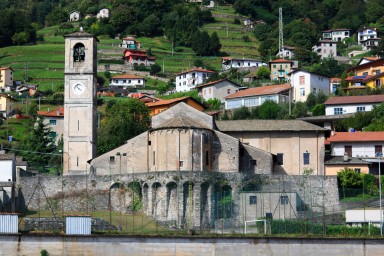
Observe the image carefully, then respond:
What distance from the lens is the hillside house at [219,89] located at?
132m

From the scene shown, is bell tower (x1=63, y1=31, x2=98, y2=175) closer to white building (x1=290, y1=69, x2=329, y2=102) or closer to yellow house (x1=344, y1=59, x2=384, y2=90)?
white building (x1=290, y1=69, x2=329, y2=102)

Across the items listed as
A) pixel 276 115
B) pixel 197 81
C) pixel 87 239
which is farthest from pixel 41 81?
pixel 87 239

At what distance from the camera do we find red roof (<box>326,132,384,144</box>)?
91.4 m

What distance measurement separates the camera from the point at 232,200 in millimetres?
77938

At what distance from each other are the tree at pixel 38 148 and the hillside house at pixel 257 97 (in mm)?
23933

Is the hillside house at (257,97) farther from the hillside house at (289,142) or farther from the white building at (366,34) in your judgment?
the white building at (366,34)

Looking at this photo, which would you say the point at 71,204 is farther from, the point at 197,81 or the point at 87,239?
the point at 197,81

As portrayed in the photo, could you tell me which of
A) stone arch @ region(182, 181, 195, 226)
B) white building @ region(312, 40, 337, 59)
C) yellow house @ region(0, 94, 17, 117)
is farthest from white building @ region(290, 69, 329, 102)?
stone arch @ region(182, 181, 195, 226)

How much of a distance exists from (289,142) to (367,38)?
95.6 metres

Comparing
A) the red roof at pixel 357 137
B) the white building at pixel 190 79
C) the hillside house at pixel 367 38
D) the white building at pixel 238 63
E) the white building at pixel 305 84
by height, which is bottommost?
the red roof at pixel 357 137

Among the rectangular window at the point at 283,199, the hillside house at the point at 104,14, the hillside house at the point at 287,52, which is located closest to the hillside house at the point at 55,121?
the rectangular window at the point at 283,199

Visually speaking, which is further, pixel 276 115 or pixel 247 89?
pixel 247 89

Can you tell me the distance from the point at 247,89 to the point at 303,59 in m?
39.8

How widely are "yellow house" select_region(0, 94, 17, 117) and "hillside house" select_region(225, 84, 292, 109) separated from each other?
86.8 ft
